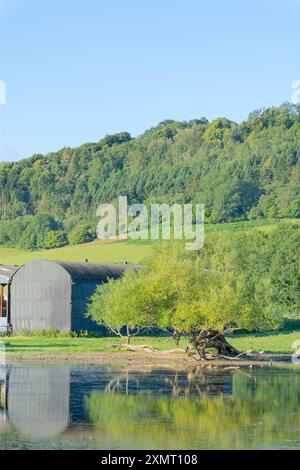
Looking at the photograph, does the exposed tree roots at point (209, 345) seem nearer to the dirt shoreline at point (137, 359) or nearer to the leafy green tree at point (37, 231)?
the dirt shoreline at point (137, 359)

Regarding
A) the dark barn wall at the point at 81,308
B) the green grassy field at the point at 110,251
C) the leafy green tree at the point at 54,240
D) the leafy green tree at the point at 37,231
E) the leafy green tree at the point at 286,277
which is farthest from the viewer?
the leafy green tree at the point at 37,231

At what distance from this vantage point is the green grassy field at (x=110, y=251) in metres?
119

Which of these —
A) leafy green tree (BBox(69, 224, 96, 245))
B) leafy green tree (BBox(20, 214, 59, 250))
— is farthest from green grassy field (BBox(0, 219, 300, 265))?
leafy green tree (BBox(20, 214, 59, 250))

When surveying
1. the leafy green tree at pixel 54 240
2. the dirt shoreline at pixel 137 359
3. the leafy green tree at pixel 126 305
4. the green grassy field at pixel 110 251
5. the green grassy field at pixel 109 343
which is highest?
the leafy green tree at pixel 54 240

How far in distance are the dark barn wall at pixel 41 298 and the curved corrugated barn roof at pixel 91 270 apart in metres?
0.55

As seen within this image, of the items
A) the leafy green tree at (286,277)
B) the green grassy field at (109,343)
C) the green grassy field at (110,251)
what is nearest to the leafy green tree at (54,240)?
the green grassy field at (110,251)

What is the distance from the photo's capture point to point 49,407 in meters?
30.9

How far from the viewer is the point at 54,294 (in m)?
67.2

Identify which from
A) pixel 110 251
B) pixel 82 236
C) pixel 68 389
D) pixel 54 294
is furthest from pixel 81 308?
pixel 82 236

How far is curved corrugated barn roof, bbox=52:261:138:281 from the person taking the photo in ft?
221

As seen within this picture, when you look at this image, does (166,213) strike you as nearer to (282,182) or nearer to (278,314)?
(282,182)

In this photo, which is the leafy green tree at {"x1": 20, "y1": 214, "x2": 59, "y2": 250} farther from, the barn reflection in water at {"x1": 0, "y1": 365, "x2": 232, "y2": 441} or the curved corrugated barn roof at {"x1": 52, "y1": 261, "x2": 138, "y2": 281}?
the barn reflection in water at {"x1": 0, "y1": 365, "x2": 232, "y2": 441}

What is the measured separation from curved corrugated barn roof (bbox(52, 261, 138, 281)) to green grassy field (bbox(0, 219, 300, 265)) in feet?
137

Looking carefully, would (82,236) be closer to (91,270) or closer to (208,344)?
(91,270)
